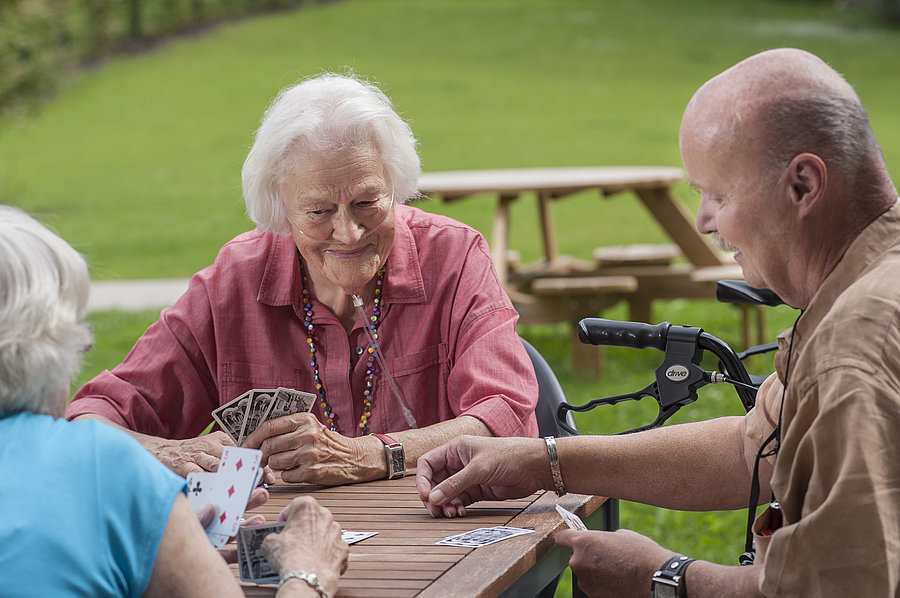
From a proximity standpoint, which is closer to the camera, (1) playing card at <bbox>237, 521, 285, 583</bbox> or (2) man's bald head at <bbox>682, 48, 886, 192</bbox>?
(2) man's bald head at <bbox>682, 48, 886, 192</bbox>

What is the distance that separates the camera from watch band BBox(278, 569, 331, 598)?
6.09 ft

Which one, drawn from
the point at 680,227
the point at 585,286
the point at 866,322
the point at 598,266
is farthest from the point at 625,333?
the point at 598,266

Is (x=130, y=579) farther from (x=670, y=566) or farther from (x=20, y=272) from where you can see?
(x=670, y=566)

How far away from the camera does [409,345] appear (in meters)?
3.11

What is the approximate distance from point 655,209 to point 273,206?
554cm

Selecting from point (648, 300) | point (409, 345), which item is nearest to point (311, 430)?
point (409, 345)

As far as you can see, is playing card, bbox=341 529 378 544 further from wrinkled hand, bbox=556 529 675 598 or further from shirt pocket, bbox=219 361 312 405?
shirt pocket, bbox=219 361 312 405

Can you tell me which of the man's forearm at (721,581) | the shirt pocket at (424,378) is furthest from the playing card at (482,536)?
the shirt pocket at (424,378)

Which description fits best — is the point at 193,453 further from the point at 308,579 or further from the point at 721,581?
the point at 721,581

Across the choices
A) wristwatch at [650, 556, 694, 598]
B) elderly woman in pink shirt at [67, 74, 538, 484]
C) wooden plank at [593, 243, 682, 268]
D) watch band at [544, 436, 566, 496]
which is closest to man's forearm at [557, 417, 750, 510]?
watch band at [544, 436, 566, 496]

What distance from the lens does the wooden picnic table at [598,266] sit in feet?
24.6

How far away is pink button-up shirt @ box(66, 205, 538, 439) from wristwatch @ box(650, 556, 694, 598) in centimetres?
97

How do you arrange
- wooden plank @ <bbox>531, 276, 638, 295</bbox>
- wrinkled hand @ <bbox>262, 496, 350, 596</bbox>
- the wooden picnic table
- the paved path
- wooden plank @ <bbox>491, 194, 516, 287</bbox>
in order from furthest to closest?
the paved path
wooden plank @ <bbox>491, 194, 516, 287</bbox>
the wooden picnic table
wooden plank @ <bbox>531, 276, 638, 295</bbox>
wrinkled hand @ <bbox>262, 496, 350, 596</bbox>

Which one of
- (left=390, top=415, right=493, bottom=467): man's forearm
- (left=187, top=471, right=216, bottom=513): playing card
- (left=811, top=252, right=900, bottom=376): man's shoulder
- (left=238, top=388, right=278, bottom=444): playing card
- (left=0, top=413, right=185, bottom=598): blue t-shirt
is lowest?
(left=390, top=415, right=493, bottom=467): man's forearm
